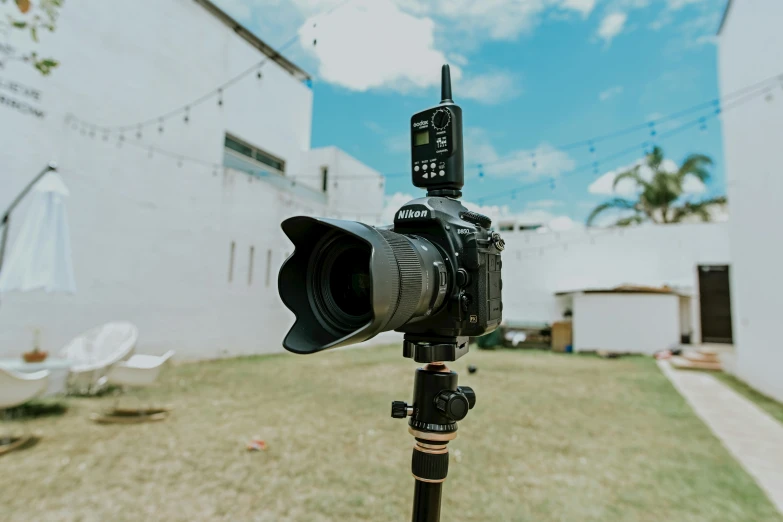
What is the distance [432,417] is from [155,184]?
6.13m

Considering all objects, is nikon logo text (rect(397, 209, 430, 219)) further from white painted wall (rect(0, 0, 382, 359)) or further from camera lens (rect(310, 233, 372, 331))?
white painted wall (rect(0, 0, 382, 359))

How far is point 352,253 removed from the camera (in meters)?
0.85

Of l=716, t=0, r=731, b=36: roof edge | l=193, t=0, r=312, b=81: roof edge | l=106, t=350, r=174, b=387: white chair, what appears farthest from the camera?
l=193, t=0, r=312, b=81: roof edge

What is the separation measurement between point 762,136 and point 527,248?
24.3 feet

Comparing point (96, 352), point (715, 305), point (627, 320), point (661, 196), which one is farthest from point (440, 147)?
point (661, 196)

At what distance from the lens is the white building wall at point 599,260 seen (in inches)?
416

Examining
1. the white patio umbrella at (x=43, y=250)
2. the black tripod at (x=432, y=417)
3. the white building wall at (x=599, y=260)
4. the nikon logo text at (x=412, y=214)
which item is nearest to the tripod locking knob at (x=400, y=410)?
the black tripod at (x=432, y=417)

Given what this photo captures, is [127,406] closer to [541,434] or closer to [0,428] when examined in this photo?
[0,428]

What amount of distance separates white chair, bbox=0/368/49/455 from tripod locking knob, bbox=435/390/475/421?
312 centimetres

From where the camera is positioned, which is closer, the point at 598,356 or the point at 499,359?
the point at 499,359

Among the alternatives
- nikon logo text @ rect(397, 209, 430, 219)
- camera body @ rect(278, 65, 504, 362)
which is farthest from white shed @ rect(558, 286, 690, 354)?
nikon logo text @ rect(397, 209, 430, 219)

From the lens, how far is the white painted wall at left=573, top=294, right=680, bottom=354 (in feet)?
31.4

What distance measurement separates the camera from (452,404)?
0.87m

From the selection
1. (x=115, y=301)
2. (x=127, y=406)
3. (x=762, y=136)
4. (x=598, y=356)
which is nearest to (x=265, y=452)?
(x=127, y=406)
